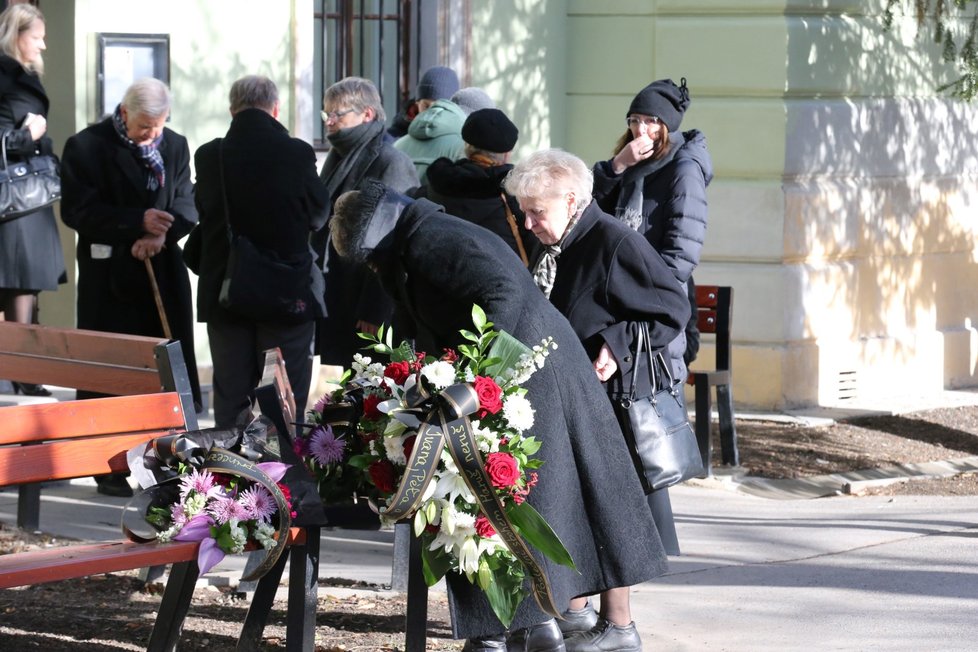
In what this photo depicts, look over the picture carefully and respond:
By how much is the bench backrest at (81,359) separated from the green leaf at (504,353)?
1243 mm

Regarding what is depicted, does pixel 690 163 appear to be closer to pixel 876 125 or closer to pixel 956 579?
pixel 956 579

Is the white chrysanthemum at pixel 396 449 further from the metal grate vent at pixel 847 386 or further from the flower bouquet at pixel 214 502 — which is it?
the metal grate vent at pixel 847 386

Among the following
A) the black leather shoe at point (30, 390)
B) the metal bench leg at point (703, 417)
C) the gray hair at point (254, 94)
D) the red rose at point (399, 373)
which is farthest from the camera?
the black leather shoe at point (30, 390)

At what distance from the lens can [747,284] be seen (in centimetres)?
1065

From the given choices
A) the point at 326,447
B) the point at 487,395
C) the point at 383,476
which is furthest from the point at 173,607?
the point at 487,395

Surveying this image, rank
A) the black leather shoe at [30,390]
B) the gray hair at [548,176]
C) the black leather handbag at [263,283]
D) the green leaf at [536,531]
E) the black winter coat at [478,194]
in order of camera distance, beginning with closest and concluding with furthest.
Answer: the green leaf at [536,531] < the gray hair at [548,176] < the black winter coat at [478,194] < the black leather handbag at [263,283] < the black leather shoe at [30,390]

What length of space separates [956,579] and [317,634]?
251 cm

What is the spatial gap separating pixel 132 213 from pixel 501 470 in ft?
12.3

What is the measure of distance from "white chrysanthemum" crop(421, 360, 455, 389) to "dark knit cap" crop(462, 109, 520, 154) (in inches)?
97.1

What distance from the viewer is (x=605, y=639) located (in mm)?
5297

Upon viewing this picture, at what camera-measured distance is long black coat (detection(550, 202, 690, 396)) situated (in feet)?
17.5

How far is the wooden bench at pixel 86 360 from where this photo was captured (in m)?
5.61

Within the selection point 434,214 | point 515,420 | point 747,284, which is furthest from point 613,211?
point 747,284

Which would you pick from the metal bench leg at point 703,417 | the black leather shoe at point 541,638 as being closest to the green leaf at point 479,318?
the black leather shoe at point 541,638
